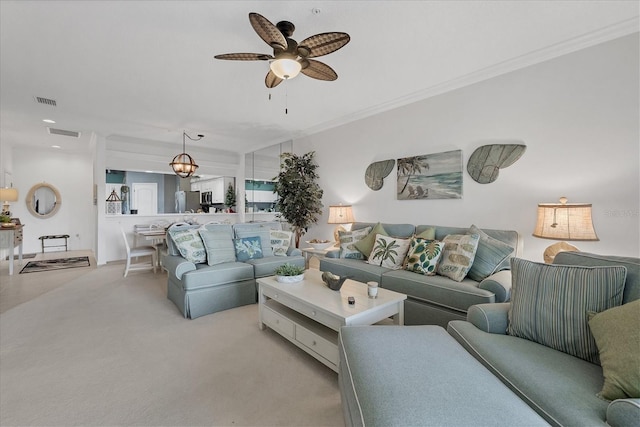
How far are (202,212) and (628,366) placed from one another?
7.31 meters

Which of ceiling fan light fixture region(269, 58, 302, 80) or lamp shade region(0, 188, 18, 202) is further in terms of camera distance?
lamp shade region(0, 188, 18, 202)

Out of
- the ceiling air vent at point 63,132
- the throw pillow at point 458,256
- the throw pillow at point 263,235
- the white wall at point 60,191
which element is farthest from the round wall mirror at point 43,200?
the throw pillow at point 458,256

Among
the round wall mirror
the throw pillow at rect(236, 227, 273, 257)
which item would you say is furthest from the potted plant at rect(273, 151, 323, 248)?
the round wall mirror

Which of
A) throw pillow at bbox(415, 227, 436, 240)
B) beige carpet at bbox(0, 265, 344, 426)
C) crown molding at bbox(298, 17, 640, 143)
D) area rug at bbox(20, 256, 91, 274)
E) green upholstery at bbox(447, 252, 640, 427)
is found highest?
crown molding at bbox(298, 17, 640, 143)

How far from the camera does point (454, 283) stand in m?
2.47

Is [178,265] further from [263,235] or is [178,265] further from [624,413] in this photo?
[624,413]

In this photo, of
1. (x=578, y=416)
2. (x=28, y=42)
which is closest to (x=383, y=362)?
(x=578, y=416)

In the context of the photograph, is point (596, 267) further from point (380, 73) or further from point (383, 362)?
point (380, 73)

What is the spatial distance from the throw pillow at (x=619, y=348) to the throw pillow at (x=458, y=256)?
1.31m

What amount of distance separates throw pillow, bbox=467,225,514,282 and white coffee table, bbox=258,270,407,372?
2.87ft

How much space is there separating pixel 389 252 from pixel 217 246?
6.80 ft

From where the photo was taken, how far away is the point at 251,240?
147 inches

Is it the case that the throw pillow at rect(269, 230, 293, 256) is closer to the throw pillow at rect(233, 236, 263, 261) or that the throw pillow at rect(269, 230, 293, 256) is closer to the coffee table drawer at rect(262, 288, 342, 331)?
the throw pillow at rect(233, 236, 263, 261)

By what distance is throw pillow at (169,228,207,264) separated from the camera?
3.29 metres
